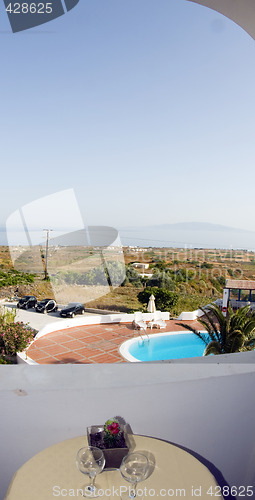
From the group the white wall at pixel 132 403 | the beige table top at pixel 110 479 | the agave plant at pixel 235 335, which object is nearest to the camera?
the beige table top at pixel 110 479

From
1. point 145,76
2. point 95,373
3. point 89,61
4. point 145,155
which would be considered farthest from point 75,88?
point 95,373

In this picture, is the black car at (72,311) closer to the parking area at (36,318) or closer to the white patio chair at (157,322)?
the parking area at (36,318)

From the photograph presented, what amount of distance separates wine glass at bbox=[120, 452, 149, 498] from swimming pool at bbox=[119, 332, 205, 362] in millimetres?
6444

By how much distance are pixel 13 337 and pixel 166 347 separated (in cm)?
414

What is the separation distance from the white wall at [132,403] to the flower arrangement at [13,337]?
4.34 m

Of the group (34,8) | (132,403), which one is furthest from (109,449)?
(34,8)

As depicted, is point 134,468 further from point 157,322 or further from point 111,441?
point 157,322

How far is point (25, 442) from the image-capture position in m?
1.05

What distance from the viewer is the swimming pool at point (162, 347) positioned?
24.4 feet

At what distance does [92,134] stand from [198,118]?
23.3ft

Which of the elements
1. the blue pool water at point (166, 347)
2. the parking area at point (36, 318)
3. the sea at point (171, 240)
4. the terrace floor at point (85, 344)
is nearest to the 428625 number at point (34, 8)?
the terrace floor at point (85, 344)

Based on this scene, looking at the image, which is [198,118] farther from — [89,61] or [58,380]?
[58,380]

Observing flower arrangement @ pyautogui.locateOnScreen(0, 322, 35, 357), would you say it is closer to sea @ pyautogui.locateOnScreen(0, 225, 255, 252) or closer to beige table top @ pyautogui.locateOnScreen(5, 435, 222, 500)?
beige table top @ pyautogui.locateOnScreen(5, 435, 222, 500)

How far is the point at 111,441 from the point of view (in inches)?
33.9
